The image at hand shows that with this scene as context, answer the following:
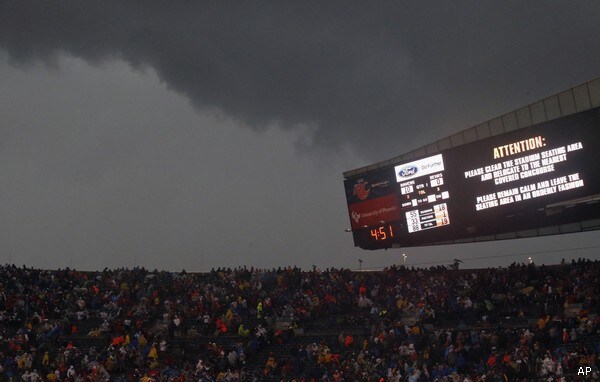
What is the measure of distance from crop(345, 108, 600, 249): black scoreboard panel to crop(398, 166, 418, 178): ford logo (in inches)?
1.7

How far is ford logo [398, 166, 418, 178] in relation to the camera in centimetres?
3675

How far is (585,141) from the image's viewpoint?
31062 millimetres

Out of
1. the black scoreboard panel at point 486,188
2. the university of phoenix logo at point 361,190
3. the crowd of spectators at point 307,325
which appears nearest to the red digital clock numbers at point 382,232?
the black scoreboard panel at point 486,188

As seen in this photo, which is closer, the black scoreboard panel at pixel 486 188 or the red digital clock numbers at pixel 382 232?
the black scoreboard panel at pixel 486 188

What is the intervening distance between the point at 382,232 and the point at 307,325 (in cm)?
527

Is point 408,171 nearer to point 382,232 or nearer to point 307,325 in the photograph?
point 382,232

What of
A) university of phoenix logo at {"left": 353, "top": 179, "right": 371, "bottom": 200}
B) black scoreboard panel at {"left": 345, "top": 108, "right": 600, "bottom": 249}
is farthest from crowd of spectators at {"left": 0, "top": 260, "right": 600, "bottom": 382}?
university of phoenix logo at {"left": 353, "top": 179, "right": 371, "bottom": 200}

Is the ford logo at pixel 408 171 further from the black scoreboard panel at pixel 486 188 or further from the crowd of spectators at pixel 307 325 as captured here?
the crowd of spectators at pixel 307 325

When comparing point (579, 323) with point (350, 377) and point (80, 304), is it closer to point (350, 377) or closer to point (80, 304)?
point (350, 377)

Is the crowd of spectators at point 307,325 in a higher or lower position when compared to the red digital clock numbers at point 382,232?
lower

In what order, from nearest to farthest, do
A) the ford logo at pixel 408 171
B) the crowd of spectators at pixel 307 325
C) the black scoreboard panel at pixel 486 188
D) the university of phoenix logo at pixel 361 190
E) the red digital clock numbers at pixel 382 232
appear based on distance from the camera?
the crowd of spectators at pixel 307 325 → the black scoreboard panel at pixel 486 188 → the ford logo at pixel 408 171 → the red digital clock numbers at pixel 382 232 → the university of phoenix logo at pixel 361 190

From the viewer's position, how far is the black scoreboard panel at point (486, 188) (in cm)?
3142

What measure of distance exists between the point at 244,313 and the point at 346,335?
588cm

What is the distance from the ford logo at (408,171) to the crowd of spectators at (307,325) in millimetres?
4884
